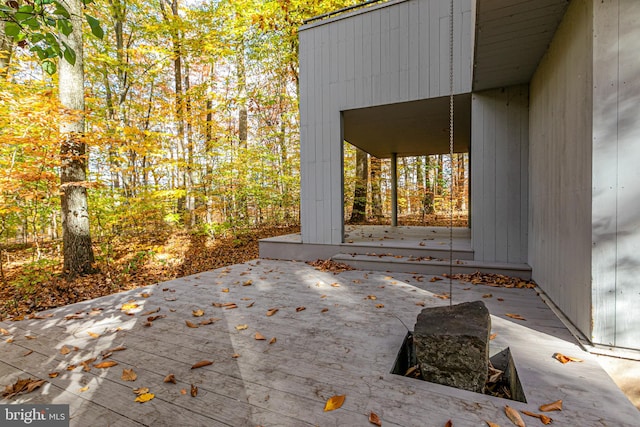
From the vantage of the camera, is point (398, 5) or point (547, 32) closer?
point (547, 32)

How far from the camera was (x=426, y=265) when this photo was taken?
12.0ft

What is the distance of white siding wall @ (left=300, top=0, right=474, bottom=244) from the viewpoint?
3760 mm

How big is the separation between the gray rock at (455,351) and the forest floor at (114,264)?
351 cm

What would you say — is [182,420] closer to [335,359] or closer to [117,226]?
[335,359]

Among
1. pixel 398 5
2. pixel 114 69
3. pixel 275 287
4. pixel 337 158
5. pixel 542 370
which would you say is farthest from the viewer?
pixel 114 69

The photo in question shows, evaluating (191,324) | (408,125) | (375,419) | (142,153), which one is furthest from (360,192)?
(375,419)

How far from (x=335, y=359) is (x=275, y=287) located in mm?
1733

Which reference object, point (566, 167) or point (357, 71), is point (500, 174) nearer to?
point (566, 167)

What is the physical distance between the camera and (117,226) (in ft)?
23.0

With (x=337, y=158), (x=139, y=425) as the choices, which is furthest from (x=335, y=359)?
(x=337, y=158)

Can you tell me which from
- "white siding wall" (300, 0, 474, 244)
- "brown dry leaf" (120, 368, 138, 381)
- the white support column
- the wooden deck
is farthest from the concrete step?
the white support column

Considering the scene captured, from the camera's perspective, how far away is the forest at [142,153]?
4211 millimetres
